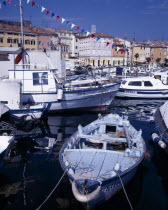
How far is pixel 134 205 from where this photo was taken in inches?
289

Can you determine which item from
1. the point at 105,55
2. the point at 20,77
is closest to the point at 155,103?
the point at 20,77

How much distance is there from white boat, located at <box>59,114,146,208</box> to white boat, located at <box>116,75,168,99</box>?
48.9 ft

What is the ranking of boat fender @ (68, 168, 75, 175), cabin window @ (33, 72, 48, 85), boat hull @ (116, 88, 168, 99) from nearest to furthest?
1. boat fender @ (68, 168, 75, 175)
2. cabin window @ (33, 72, 48, 85)
3. boat hull @ (116, 88, 168, 99)

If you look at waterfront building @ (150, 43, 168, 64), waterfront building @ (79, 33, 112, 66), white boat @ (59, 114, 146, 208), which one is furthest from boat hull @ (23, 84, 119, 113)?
waterfront building @ (150, 43, 168, 64)

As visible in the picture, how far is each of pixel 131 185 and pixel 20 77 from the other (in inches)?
495

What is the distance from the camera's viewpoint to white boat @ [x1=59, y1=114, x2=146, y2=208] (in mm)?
6185

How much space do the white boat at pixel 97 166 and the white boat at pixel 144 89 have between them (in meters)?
14.9

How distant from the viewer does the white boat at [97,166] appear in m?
6.19

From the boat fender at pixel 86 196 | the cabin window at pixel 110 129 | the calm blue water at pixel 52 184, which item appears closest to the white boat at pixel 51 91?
the calm blue water at pixel 52 184

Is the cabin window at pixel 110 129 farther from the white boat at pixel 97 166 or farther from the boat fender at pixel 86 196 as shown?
the boat fender at pixel 86 196

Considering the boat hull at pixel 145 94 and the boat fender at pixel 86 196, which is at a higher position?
the boat hull at pixel 145 94

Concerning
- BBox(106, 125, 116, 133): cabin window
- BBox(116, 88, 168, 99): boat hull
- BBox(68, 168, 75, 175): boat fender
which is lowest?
BBox(68, 168, 75, 175): boat fender

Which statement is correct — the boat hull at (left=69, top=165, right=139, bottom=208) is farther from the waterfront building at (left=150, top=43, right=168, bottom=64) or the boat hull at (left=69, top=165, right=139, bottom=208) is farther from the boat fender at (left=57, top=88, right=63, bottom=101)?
the waterfront building at (left=150, top=43, right=168, bottom=64)

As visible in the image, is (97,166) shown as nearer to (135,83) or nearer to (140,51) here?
(135,83)
